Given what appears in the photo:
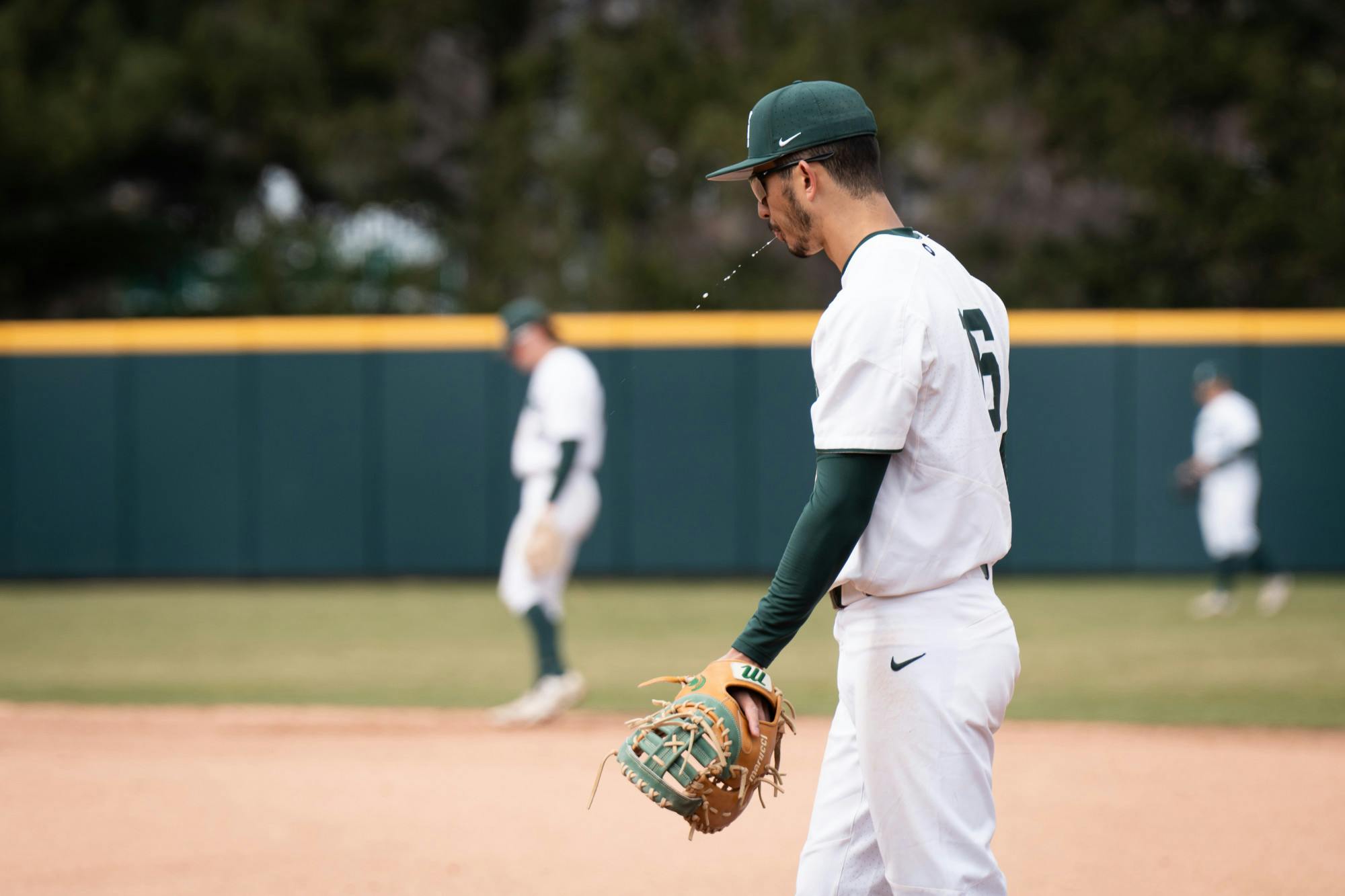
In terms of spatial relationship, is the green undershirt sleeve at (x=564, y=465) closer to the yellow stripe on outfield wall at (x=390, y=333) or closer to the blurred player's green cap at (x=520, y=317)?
the blurred player's green cap at (x=520, y=317)

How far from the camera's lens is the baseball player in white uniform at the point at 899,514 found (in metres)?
2.37

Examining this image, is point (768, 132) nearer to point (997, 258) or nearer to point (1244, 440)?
point (1244, 440)

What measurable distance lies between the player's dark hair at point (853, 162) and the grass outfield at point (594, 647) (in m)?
5.07

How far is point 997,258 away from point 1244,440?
7.92 metres

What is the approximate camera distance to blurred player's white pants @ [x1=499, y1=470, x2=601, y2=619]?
7.00 metres

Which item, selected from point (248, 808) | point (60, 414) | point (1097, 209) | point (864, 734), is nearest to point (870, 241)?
point (864, 734)

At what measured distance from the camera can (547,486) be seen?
22.9ft

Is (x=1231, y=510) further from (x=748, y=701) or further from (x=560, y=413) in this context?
(x=748, y=701)

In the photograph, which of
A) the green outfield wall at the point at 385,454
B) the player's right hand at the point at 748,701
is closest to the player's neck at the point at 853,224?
the player's right hand at the point at 748,701

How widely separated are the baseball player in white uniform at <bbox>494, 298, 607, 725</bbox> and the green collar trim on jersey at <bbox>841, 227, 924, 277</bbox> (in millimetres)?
4382

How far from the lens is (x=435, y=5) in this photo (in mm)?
19844

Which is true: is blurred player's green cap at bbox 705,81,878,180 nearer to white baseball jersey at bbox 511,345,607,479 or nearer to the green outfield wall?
white baseball jersey at bbox 511,345,607,479

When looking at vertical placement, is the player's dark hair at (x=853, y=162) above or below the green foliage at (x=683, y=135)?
below

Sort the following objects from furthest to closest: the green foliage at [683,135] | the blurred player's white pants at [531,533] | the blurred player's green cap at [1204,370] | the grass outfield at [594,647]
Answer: the green foliage at [683,135] → the blurred player's green cap at [1204,370] → the grass outfield at [594,647] → the blurred player's white pants at [531,533]
